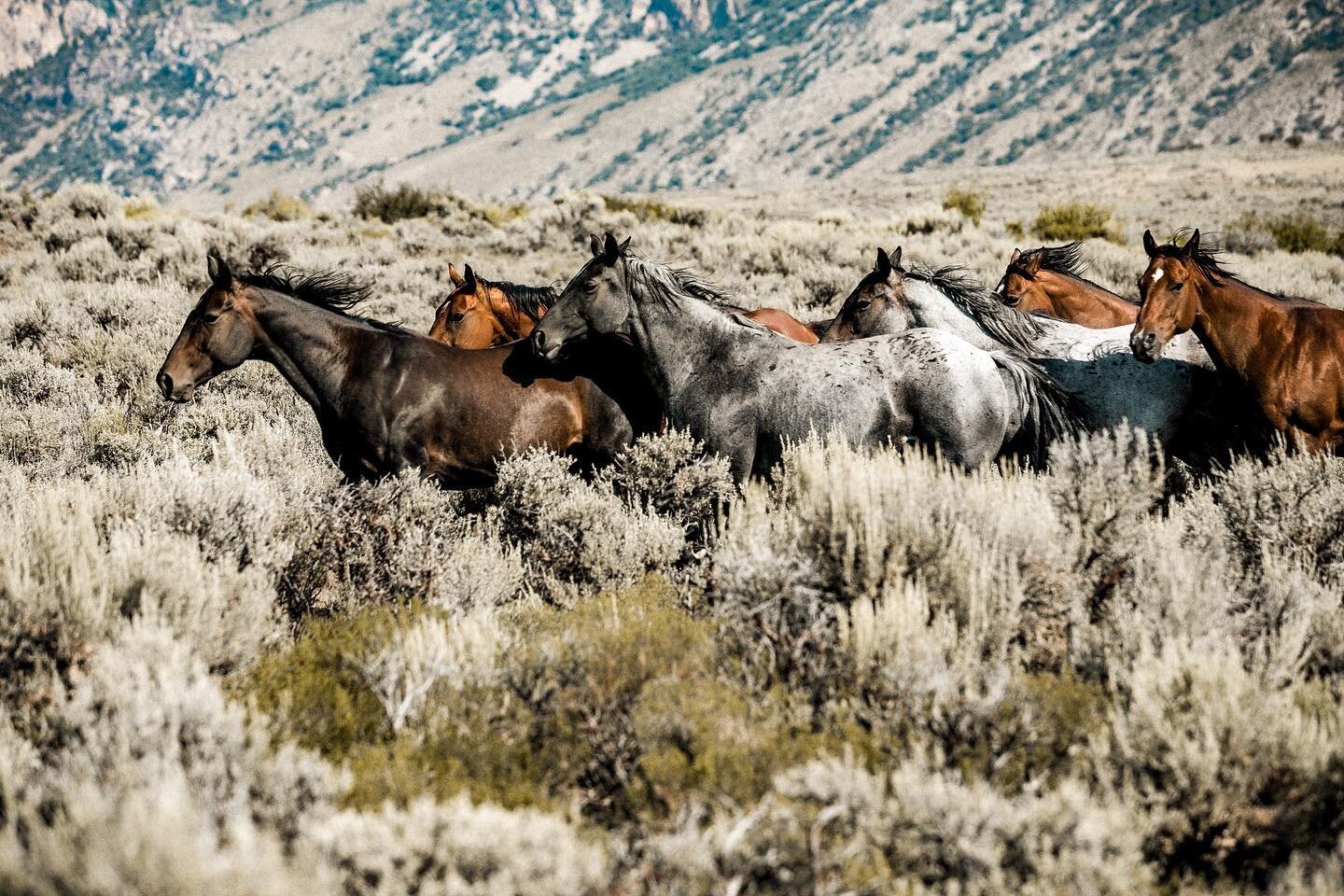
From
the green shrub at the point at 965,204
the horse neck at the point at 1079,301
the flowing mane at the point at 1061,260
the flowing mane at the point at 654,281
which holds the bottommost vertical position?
the green shrub at the point at 965,204

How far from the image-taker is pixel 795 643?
3451mm

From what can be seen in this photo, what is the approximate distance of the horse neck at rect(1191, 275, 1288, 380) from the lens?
19.6 feet

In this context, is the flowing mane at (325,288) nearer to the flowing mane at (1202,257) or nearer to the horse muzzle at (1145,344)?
the horse muzzle at (1145,344)

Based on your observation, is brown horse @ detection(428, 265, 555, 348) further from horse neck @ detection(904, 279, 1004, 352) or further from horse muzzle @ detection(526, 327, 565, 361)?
horse neck @ detection(904, 279, 1004, 352)

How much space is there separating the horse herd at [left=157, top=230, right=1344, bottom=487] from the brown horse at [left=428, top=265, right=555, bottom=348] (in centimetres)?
173

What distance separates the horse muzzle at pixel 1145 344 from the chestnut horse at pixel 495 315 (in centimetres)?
303

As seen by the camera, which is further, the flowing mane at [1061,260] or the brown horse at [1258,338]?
the flowing mane at [1061,260]

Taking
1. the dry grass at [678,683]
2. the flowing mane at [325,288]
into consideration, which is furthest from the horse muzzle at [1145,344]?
the flowing mane at [325,288]

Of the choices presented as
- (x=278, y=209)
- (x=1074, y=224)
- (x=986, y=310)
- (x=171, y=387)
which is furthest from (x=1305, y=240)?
(x=278, y=209)

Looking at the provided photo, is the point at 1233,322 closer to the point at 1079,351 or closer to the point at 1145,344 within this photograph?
the point at 1145,344

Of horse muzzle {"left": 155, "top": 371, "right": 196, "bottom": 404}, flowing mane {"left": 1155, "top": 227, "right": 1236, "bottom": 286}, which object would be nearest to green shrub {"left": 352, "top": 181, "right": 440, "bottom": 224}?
horse muzzle {"left": 155, "top": 371, "right": 196, "bottom": 404}

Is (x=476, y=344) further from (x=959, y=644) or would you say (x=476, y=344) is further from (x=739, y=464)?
(x=959, y=644)

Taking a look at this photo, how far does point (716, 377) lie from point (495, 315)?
3312 mm

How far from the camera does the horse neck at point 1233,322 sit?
5.97 metres
